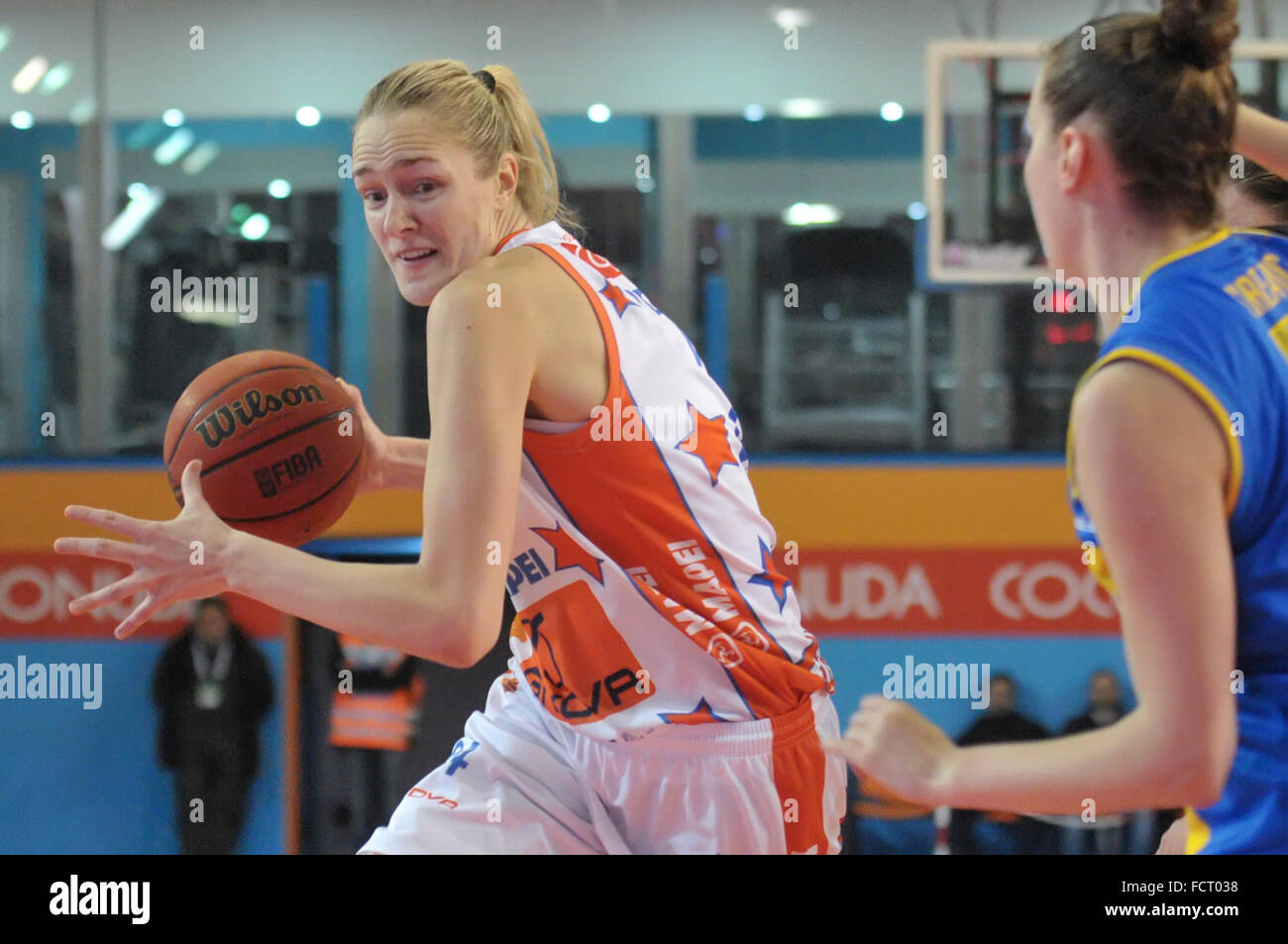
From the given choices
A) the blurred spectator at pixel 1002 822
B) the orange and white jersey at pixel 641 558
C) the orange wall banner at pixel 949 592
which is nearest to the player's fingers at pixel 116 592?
the orange and white jersey at pixel 641 558

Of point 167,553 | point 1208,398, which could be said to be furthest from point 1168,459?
point 167,553

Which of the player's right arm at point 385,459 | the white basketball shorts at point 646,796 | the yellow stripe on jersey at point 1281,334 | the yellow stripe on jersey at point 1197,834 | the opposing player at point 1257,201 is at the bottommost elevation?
the white basketball shorts at point 646,796

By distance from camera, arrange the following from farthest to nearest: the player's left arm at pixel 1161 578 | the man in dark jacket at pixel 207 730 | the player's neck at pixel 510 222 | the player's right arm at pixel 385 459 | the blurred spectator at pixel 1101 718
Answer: the man in dark jacket at pixel 207 730, the blurred spectator at pixel 1101 718, the player's right arm at pixel 385 459, the player's neck at pixel 510 222, the player's left arm at pixel 1161 578

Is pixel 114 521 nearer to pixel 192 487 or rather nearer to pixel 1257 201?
pixel 192 487

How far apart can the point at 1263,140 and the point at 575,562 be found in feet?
3.58

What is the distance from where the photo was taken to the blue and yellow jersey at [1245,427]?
118cm

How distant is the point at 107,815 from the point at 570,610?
3.43 meters

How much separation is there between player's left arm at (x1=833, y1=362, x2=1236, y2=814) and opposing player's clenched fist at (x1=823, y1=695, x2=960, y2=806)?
0.12 meters

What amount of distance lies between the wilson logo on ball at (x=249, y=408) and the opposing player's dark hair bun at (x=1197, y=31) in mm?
1491

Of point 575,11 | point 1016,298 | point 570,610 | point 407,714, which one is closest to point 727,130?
point 575,11

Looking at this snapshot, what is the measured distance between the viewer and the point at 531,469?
182cm

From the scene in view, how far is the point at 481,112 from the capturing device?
2010 mm

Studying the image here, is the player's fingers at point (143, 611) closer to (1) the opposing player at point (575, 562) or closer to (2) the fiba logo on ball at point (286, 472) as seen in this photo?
(1) the opposing player at point (575, 562)

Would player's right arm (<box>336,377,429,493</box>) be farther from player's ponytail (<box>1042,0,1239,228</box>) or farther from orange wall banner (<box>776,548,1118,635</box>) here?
orange wall banner (<box>776,548,1118,635</box>)
